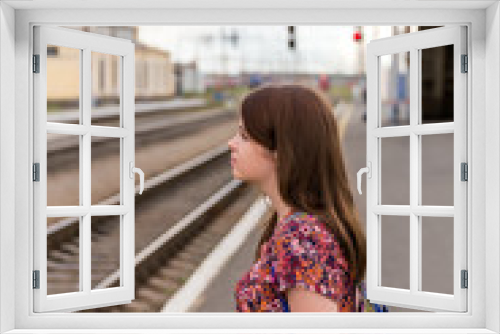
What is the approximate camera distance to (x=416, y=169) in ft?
9.14

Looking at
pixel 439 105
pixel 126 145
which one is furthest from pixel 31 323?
pixel 439 105

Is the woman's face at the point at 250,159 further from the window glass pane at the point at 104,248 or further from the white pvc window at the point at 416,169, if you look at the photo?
the window glass pane at the point at 104,248

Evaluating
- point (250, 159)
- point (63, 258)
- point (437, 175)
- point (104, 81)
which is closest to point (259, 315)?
point (250, 159)

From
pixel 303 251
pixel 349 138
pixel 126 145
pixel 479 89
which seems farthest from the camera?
pixel 349 138

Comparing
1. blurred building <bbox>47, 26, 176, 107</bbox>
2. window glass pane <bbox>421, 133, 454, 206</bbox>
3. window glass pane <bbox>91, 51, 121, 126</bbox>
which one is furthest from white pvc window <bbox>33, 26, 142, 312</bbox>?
window glass pane <bbox>91, 51, 121, 126</bbox>

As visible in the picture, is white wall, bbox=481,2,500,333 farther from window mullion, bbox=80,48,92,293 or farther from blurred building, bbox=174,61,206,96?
blurred building, bbox=174,61,206,96

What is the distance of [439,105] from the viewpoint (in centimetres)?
2856

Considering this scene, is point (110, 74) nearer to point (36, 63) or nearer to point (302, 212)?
point (36, 63)

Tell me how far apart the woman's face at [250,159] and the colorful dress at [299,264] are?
0.24m

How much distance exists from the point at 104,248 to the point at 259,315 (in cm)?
621

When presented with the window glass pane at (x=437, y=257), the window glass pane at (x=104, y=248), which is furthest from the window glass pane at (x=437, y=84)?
the window glass pane at (x=104, y=248)

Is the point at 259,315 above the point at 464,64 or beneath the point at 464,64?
beneath

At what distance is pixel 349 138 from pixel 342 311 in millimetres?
19404

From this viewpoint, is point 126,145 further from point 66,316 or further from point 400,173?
point 400,173
